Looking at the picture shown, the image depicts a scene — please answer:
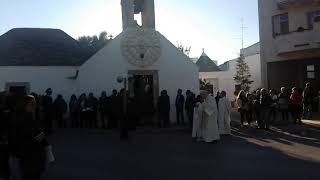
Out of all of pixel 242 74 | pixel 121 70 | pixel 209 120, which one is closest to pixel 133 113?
pixel 121 70

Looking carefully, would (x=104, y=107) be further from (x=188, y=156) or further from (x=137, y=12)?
(x=188, y=156)

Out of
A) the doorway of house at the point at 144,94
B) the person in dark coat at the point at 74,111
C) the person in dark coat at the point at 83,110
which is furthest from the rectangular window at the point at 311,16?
the person in dark coat at the point at 74,111

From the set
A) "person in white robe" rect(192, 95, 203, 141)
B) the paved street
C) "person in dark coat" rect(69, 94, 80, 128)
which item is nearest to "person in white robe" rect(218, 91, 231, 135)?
the paved street

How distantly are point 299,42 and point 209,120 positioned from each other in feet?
51.1

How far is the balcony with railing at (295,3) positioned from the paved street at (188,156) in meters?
12.6

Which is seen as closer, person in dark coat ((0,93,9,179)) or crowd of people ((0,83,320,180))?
person in dark coat ((0,93,9,179))

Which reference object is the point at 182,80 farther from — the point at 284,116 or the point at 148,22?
the point at 284,116

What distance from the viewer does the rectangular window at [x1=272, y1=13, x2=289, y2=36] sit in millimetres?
34812

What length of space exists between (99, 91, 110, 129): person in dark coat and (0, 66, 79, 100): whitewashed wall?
10.9ft

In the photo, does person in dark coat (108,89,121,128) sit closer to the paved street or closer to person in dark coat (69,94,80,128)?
person in dark coat (69,94,80,128)

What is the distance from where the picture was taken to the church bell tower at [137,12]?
2844cm

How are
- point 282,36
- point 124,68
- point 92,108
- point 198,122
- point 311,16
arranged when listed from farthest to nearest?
1. point 282,36
2. point 311,16
3. point 124,68
4. point 92,108
5. point 198,122

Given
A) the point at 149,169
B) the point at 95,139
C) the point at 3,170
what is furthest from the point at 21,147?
the point at 95,139

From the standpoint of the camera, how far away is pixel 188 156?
49.6 ft
